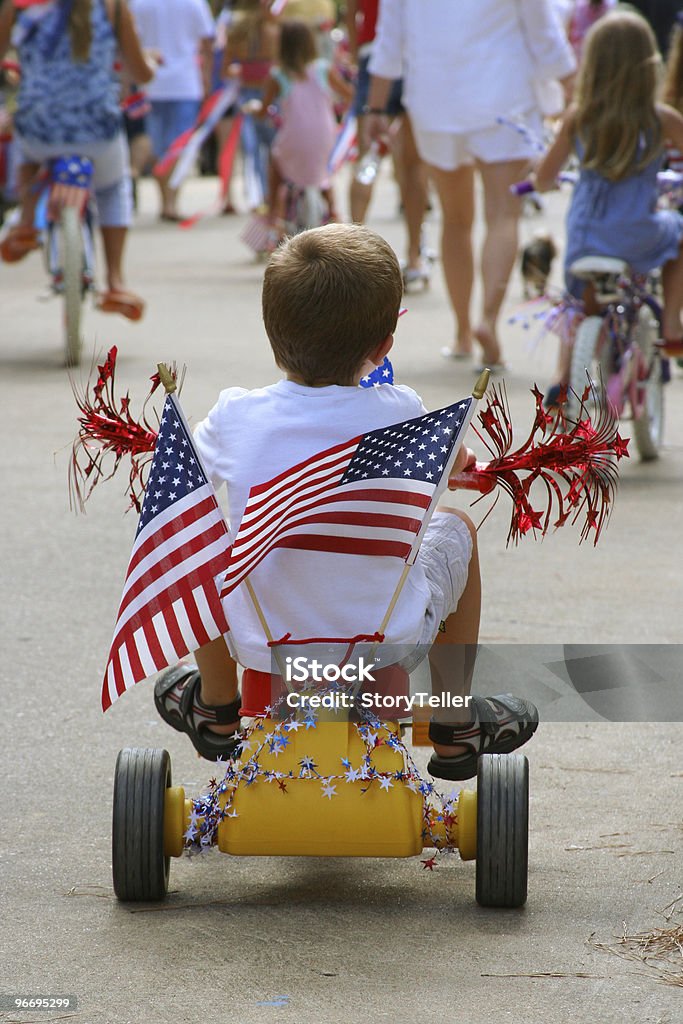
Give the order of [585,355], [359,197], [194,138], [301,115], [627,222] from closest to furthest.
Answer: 1. [585,355]
2. [627,222]
3. [194,138]
4. [359,197]
5. [301,115]

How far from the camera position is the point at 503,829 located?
119 inches

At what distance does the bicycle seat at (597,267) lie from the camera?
21.4 ft

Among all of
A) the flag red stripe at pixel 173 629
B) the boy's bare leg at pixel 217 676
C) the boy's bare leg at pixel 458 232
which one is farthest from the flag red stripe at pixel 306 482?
Result: the boy's bare leg at pixel 458 232

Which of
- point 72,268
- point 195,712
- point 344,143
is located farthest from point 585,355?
point 344,143

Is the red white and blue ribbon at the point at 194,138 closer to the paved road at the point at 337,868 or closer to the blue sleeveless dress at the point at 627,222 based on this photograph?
the blue sleeveless dress at the point at 627,222

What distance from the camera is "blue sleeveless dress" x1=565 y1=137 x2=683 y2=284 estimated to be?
6.60 m

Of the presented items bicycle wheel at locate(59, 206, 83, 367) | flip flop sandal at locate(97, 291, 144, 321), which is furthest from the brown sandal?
flip flop sandal at locate(97, 291, 144, 321)

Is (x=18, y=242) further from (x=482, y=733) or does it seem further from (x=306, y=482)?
(x=306, y=482)

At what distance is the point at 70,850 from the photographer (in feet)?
11.2

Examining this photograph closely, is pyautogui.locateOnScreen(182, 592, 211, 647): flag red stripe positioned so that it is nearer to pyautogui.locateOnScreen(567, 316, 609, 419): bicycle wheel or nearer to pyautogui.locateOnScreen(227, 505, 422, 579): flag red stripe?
pyautogui.locateOnScreen(227, 505, 422, 579): flag red stripe

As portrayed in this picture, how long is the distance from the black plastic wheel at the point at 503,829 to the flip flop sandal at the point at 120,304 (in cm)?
645

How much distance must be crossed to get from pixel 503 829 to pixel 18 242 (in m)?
6.68

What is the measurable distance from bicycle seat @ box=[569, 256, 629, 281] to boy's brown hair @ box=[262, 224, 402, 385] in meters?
3.48

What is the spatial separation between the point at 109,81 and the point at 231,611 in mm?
6051
